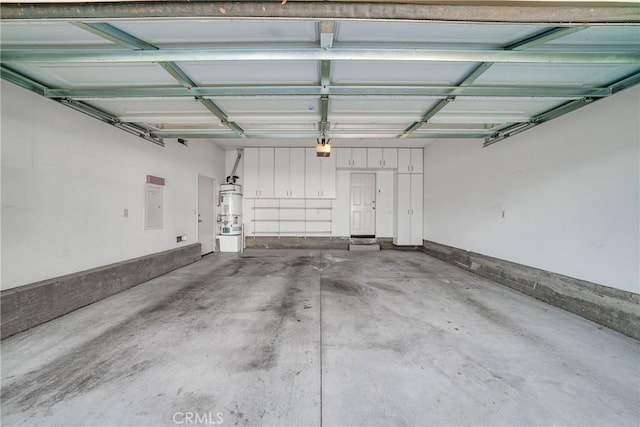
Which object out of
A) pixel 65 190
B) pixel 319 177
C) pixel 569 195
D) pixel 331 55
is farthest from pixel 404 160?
pixel 65 190

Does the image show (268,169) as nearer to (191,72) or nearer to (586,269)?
(191,72)

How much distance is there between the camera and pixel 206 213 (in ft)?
19.7

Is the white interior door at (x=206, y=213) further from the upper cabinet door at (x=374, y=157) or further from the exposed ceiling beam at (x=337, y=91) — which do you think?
the upper cabinet door at (x=374, y=157)

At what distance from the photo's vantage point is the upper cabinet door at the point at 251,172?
6.65m

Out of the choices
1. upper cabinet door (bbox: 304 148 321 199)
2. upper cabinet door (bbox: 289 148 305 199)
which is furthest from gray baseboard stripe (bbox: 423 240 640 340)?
upper cabinet door (bbox: 289 148 305 199)

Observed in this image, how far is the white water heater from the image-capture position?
20.6 feet

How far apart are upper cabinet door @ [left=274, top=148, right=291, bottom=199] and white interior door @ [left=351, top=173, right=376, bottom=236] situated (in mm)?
2058

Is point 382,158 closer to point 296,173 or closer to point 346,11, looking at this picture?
point 296,173

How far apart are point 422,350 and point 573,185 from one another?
275cm

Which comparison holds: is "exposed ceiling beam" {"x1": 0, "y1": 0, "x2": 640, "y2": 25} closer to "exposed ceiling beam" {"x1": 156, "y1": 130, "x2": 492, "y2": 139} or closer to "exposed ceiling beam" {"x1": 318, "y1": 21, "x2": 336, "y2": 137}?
"exposed ceiling beam" {"x1": 318, "y1": 21, "x2": 336, "y2": 137}

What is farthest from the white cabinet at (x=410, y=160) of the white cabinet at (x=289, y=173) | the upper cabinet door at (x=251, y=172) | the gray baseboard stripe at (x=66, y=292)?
the gray baseboard stripe at (x=66, y=292)

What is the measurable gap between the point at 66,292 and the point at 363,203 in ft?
20.9

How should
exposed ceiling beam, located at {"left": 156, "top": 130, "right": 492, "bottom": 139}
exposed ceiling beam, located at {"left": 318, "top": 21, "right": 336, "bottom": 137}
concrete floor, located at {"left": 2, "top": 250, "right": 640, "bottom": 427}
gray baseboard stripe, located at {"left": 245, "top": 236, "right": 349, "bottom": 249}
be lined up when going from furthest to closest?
gray baseboard stripe, located at {"left": 245, "top": 236, "right": 349, "bottom": 249}
exposed ceiling beam, located at {"left": 156, "top": 130, "right": 492, "bottom": 139}
exposed ceiling beam, located at {"left": 318, "top": 21, "right": 336, "bottom": 137}
concrete floor, located at {"left": 2, "top": 250, "right": 640, "bottom": 427}

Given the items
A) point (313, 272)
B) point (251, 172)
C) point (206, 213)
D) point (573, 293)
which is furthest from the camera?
point (251, 172)
